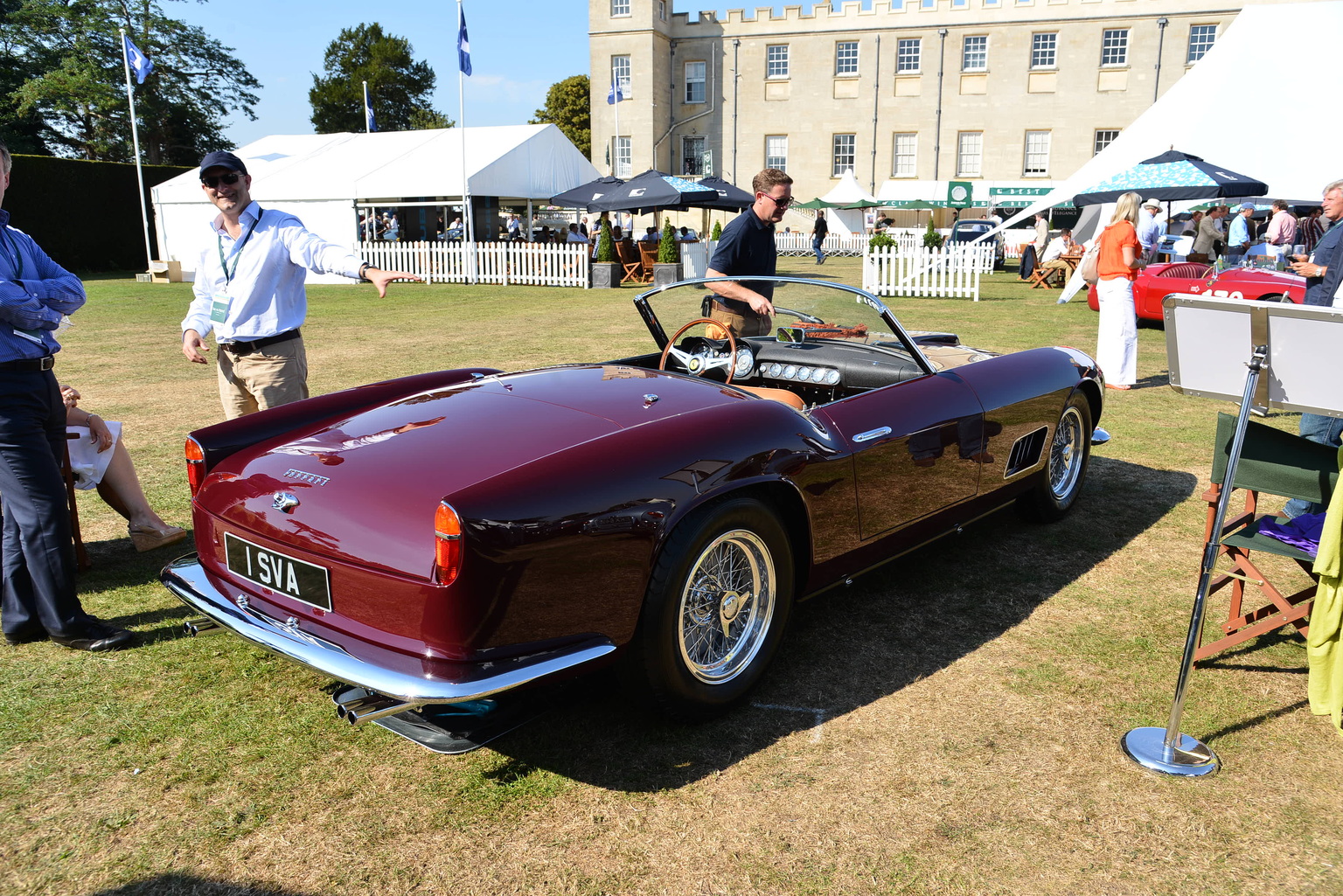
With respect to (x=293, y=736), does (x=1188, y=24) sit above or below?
above

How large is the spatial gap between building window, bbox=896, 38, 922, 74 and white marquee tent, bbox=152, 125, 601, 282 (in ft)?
88.9

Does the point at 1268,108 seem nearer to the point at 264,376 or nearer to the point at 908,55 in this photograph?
the point at 264,376

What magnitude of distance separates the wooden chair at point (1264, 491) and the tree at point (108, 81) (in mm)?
45146

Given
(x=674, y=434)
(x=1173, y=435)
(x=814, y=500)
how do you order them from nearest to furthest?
(x=674, y=434)
(x=814, y=500)
(x=1173, y=435)

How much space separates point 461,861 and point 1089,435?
164 inches

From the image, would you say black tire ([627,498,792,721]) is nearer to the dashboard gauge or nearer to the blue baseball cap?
the dashboard gauge

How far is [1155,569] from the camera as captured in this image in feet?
14.4

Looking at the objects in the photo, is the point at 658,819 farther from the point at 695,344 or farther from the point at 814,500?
the point at 695,344

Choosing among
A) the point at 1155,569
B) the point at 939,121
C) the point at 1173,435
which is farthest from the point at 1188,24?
the point at 1155,569

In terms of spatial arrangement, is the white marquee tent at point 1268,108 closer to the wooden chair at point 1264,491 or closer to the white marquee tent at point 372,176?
the wooden chair at point 1264,491

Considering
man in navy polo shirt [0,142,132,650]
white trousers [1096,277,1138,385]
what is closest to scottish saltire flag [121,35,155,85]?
white trousers [1096,277,1138,385]

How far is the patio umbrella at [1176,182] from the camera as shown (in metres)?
14.1

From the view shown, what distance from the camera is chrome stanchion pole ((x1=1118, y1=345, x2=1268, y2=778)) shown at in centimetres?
278

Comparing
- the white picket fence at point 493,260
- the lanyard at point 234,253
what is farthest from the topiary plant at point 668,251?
the lanyard at point 234,253
